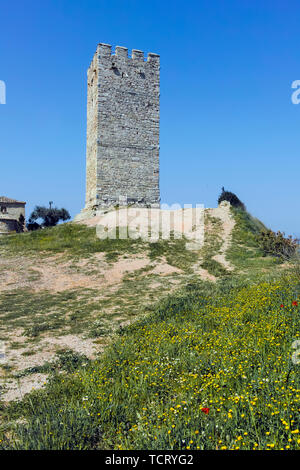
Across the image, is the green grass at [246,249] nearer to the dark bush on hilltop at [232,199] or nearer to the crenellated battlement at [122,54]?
the dark bush on hilltop at [232,199]

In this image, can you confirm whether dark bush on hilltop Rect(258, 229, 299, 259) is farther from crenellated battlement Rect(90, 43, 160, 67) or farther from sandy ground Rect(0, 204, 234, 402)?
crenellated battlement Rect(90, 43, 160, 67)

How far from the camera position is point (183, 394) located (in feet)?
14.0

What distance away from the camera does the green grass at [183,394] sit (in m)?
3.44

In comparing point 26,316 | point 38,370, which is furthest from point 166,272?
point 38,370

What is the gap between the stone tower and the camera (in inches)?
922

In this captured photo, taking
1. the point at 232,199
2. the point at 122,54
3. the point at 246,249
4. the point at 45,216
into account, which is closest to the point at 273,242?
the point at 246,249

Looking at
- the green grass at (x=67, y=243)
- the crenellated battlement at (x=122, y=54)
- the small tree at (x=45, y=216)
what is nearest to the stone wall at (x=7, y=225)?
the small tree at (x=45, y=216)

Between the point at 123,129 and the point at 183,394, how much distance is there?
72.0ft

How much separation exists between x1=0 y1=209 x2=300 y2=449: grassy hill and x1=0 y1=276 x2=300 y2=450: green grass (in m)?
0.01

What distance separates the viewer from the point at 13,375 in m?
5.77

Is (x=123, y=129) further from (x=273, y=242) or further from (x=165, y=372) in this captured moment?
(x=165, y=372)

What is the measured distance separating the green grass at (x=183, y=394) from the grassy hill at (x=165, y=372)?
15 mm

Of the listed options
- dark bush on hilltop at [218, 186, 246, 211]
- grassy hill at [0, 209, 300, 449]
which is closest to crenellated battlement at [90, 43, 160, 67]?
dark bush on hilltop at [218, 186, 246, 211]
